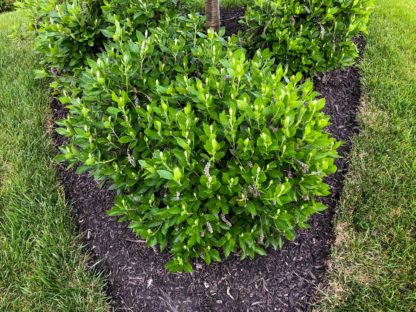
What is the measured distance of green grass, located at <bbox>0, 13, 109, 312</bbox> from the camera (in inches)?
108

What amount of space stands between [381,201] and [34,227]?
277 centimetres

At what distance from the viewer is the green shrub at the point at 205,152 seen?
88.9 inches

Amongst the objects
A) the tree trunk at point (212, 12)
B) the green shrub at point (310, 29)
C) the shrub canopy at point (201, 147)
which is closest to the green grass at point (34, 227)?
the shrub canopy at point (201, 147)

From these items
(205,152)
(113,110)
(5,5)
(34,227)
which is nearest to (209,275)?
(205,152)

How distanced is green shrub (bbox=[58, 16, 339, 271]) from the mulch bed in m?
0.24

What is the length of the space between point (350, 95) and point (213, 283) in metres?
2.43

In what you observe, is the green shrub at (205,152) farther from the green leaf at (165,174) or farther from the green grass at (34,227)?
the green grass at (34,227)

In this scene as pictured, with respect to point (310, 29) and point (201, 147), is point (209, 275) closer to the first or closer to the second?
point (201, 147)

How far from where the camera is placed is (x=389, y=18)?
192 inches

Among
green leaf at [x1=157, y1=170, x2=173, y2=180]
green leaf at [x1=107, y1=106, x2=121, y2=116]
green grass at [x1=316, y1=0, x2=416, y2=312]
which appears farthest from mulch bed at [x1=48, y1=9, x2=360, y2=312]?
green leaf at [x1=107, y1=106, x2=121, y2=116]

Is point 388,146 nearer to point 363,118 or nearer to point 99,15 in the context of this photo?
point 363,118

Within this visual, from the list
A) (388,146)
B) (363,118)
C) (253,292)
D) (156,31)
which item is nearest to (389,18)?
(363,118)

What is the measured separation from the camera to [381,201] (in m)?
3.09

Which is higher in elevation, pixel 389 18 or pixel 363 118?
pixel 389 18
